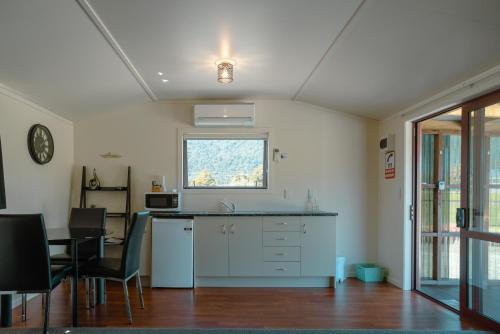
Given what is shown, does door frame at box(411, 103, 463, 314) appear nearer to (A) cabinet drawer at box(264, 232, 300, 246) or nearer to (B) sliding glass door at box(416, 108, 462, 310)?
(B) sliding glass door at box(416, 108, 462, 310)

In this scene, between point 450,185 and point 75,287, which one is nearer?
point 75,287

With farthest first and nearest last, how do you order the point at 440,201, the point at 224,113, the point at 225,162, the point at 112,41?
the point at 225,162 → the point at 224,113 → the point at 440,201 → the point at 112,41

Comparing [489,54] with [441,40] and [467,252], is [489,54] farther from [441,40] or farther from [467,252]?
[467,252]

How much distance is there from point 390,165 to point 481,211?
140cm

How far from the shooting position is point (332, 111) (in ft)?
14.8

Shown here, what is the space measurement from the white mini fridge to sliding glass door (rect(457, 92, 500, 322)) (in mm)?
2808

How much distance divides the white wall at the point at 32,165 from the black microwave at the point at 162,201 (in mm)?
1044

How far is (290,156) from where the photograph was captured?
4512 mm

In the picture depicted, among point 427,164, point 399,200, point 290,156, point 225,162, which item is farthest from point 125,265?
point 427,164

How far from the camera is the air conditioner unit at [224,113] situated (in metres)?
4.26

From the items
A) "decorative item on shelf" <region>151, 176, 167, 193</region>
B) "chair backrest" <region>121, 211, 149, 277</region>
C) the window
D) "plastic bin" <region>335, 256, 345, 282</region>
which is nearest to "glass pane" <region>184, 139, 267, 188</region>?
the window

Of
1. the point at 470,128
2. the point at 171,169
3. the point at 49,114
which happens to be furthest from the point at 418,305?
the point at 49,114

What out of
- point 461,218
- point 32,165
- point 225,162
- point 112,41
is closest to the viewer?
point 112,41

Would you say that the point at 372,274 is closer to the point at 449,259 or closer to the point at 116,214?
the point at 449,259
